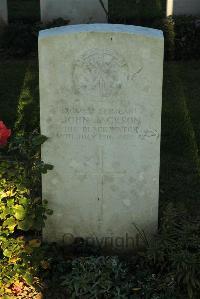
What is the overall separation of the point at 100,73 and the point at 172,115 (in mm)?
3567

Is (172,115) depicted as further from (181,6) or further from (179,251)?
(181,6)

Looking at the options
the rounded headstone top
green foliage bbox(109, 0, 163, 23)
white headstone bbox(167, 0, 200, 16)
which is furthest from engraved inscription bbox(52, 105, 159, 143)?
green foliage bbox(109, 0, 163, 23)

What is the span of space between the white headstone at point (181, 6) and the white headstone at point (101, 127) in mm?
7384

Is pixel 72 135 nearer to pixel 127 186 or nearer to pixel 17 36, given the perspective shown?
pixel 127 186

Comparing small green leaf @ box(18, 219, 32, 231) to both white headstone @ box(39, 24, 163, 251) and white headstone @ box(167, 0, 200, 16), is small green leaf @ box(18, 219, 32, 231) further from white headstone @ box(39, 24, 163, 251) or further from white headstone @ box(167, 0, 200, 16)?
white headstone @ box(167, 0, 200, 16)

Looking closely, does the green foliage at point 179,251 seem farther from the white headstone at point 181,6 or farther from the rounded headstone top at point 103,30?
the white headstone at point 181,6

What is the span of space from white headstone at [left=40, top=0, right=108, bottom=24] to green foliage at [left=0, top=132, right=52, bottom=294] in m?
6.78

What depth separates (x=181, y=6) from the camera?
11.5m

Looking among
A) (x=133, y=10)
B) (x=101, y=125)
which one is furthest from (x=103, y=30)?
(x=133, y=10)

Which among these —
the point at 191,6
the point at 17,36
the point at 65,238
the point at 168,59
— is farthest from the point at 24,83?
the point at 65,238

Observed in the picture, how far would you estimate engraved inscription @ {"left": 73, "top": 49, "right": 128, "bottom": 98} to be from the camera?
428 cm

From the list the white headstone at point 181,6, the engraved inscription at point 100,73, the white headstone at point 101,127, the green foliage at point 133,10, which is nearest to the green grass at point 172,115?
the white headstone at point 101,127

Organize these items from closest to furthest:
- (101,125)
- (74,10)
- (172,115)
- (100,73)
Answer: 1. (100,73)
2. (101,125)
3. (172,115)
4. (74,10)

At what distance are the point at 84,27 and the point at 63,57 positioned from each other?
238mm
